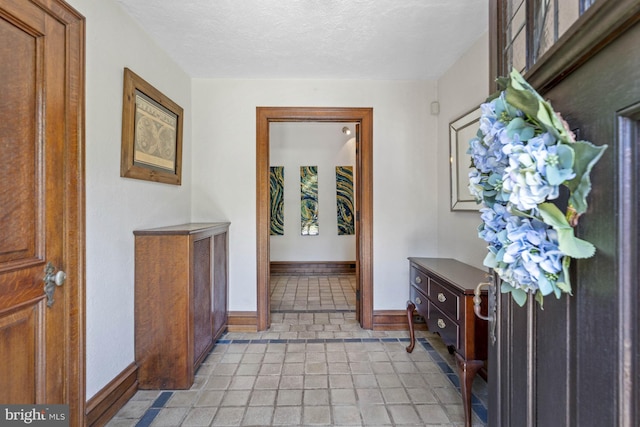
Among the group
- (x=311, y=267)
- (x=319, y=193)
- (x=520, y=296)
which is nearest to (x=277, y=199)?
(x=319, y=193)

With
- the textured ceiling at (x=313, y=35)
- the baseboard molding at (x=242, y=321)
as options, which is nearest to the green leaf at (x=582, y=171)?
the textured ceiling at (x=313, y=35)

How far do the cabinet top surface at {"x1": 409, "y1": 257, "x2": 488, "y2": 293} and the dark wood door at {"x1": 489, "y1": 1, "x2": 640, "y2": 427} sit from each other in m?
1.21

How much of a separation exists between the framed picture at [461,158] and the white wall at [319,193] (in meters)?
2.98

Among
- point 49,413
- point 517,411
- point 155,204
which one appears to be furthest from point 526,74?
point 155,204

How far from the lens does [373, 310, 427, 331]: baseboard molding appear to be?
307 cm

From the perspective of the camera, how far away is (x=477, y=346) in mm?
1713

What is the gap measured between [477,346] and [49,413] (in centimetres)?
217

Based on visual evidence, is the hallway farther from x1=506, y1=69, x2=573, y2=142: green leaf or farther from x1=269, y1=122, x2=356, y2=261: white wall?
x1=269, y1=122, x2=356, y2=261: white wall

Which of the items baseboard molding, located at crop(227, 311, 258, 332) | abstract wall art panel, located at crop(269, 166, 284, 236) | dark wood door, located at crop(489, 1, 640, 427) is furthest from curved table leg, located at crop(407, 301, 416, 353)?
abstract wall art panel, located at crop(269, 166, 284, 236)

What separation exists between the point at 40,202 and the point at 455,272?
7.96 feet

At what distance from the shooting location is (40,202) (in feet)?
4.50

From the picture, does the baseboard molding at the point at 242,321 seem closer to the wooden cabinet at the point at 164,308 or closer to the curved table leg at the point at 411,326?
the wooden cabinet at the point at 164,308

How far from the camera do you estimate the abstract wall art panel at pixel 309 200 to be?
561 cm

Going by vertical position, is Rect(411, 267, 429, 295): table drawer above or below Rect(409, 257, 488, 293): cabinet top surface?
below
